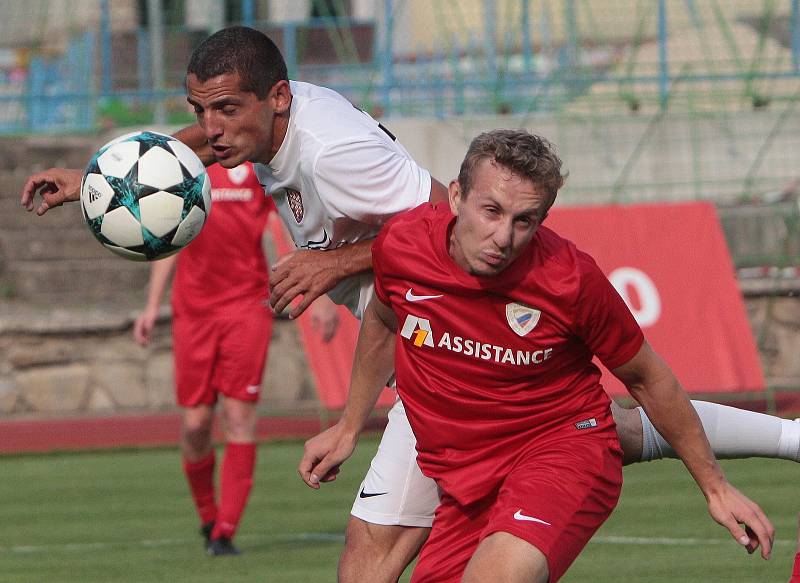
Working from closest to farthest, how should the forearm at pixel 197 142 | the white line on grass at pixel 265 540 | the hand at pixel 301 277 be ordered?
the hand at pixel 301 277 → the forearm at pixel 197 142 → the white line on grass at pixel 265 540

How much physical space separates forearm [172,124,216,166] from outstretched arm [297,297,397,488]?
1.00 metres

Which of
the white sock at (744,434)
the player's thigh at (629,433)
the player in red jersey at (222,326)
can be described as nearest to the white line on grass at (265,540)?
the player in red jersey at (222,326)

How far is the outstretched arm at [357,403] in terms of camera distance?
503 centimetres

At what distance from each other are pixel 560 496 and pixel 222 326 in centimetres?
437

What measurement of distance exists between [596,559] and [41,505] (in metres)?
3.90

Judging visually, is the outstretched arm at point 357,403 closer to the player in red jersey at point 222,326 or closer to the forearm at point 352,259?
the forearm at point 352,259

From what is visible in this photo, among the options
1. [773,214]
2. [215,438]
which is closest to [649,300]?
[773,214]

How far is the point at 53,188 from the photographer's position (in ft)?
17.9

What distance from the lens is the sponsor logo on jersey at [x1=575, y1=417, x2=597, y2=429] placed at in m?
4.62

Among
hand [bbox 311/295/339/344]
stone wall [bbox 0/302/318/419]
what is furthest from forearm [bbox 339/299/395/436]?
stone wall [bbox 0/302/318/419]

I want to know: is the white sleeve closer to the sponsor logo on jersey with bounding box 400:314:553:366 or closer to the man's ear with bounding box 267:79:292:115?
the man's ear with bounding box 267:79:292:115

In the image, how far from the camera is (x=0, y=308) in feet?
47.9

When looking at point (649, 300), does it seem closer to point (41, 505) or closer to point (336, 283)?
point (41, 505)

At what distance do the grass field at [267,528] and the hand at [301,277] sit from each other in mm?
2436
